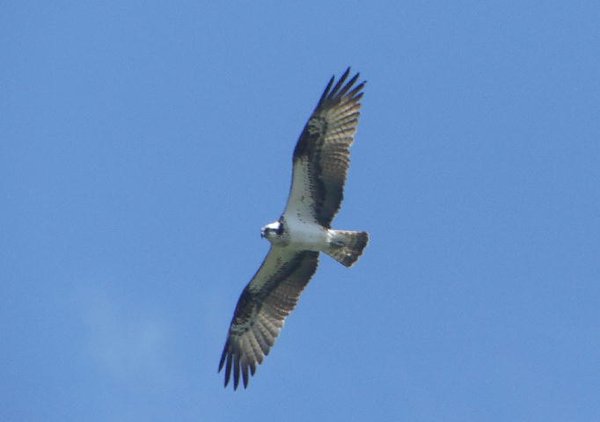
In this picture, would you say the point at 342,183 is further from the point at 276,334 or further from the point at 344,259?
the point at 276,334

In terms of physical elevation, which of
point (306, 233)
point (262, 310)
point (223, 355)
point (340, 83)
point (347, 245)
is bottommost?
point (223, 355)

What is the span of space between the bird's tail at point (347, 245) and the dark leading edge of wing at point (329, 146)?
257 millimetres

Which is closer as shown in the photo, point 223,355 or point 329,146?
point 329,146

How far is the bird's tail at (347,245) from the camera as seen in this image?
2023 cm

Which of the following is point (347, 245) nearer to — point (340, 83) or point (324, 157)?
point (324, 157)

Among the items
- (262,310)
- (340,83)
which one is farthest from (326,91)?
(262,310)

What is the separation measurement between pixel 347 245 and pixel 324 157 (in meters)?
1.45

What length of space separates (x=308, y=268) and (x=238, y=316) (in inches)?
57.1

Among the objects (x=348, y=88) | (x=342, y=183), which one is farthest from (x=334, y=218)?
(x=348, y=88)

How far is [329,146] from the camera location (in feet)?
65.4

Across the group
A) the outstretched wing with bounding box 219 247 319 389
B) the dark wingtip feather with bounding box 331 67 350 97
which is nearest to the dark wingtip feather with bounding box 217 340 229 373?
the outstretched wing with bounding box 219 247 319 389

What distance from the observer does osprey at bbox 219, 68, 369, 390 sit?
19.9 meters

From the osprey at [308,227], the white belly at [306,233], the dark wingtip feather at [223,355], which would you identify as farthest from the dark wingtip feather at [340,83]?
the dark wingtip feather at [223,355]

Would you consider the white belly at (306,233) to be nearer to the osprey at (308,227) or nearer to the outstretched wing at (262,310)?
the osprey at (308,227)
